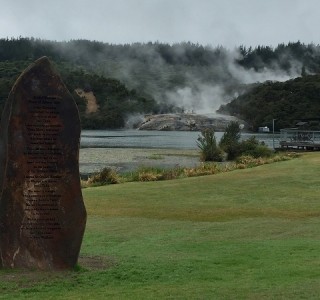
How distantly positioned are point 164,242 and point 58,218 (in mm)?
3766

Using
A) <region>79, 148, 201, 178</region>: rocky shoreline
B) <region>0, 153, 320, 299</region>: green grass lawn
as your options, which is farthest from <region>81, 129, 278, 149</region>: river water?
<region>0, 153, 320, 299</region>: green grass lawn

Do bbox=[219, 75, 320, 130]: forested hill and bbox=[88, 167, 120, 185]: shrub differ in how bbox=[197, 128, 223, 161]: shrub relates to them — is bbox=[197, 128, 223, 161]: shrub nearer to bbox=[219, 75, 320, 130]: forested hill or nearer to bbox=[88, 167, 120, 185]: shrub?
bbox=[88, 167, 120, 185]: shrub

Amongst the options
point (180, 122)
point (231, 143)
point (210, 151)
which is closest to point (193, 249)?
point (210, 151)

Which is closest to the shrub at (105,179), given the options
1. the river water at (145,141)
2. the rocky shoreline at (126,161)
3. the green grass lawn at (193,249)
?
the green grass lawn at (193,249)

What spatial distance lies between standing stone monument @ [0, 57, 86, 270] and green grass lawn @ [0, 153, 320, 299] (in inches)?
18.9

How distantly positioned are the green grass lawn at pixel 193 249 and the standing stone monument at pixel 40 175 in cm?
48

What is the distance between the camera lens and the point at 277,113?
115 meters

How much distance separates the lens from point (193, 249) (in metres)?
12.9

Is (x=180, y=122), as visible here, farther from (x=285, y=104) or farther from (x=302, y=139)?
(x=302, y=139)

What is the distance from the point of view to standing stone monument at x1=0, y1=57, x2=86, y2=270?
10.4 meters

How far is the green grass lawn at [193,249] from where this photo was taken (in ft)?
30.0

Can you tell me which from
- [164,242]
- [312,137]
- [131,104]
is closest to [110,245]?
[164,242]

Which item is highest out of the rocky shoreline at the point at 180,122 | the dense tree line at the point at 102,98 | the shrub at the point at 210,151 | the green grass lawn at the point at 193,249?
the dense tree line at the point at 102,98

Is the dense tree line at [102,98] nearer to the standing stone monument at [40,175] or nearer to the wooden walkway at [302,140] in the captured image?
the wooden walkway at [302,140]
